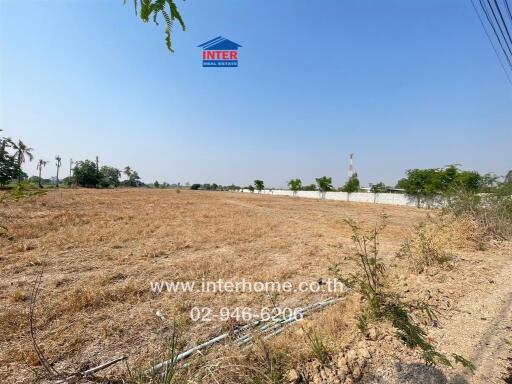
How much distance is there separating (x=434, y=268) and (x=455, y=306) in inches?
55.5

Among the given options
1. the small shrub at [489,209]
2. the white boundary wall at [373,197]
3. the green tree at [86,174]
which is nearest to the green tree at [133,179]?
the green tree at [86,174]

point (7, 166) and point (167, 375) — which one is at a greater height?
point (7, 166)

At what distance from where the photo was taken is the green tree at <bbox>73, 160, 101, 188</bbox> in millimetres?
58656

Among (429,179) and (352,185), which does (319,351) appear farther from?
(352,185)

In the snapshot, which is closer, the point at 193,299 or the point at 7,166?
the point at 7,166

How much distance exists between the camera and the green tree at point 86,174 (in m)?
58.7

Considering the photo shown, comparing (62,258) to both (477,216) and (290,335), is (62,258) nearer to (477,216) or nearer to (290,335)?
(290,335)

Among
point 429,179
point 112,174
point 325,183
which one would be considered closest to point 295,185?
point 325,183

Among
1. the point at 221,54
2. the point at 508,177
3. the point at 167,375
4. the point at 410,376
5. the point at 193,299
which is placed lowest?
the point at 193,299

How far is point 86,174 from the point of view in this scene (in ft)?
194

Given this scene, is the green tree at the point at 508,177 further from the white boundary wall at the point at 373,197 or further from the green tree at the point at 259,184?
the green tree at the point at 259,184

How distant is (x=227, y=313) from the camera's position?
3793mm

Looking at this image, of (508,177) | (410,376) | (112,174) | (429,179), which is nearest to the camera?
(410,376)

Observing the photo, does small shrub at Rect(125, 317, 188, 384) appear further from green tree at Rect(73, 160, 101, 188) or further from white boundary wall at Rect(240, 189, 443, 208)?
green tree at Rect(73, 160, 101, 188)
